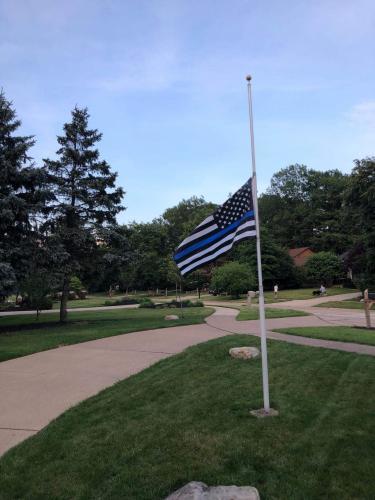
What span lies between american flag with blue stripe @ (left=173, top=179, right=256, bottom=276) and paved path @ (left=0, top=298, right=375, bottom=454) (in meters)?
2.55

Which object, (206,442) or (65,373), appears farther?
(65,373)

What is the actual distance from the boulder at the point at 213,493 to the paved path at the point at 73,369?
2308 mm

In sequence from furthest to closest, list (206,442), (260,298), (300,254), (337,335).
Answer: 1. (300,254)
2. (337,335)
3. (260,298)
4. (206,442)

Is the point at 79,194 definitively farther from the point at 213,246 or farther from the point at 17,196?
the point at 213,246

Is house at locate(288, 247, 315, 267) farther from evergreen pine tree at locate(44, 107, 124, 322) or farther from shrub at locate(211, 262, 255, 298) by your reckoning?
evergreen pine tree at locate(44, 107, 124, 322)

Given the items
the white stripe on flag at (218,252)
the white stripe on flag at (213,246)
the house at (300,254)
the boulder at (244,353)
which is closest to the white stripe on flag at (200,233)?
the white stripe on flag at (213,246)

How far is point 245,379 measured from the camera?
6809 mm

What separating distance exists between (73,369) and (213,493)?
223 inches

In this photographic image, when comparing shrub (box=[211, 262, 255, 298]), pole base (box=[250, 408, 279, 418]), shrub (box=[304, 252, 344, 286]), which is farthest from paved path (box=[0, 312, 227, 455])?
shrub (box=[304, 252, 344, 286])

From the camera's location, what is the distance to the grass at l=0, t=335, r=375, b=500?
Answer: 3480mm

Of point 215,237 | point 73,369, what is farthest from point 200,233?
point 73,369

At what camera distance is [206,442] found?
430 cm

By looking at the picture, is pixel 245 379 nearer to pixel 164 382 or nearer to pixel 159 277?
pixel 164 382

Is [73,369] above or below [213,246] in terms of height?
below
